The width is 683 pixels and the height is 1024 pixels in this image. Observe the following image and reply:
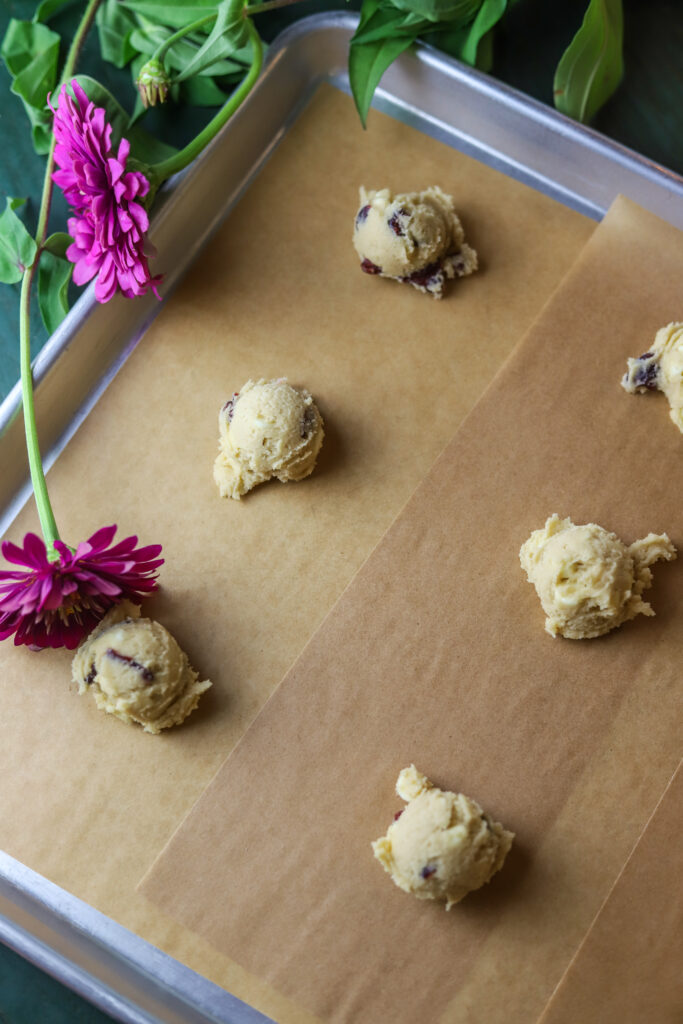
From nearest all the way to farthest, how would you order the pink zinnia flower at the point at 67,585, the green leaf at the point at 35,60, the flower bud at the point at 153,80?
the pink zinnia flower at the point at 67,585 < the flower bud at the point at 153,80 < the green leaf at the point at 35,60

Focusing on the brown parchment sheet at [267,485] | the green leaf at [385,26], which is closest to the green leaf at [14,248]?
the brown parchment sheet at [267,485]

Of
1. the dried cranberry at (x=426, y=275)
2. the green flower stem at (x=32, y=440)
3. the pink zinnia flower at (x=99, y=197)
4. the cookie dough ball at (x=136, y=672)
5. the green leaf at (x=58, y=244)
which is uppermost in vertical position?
the dried cranberry at (x=426, y=275)

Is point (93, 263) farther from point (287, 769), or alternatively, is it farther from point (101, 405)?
point (287, 769)

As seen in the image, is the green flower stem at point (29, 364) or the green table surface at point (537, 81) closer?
the green flower stem at point (29, 364)

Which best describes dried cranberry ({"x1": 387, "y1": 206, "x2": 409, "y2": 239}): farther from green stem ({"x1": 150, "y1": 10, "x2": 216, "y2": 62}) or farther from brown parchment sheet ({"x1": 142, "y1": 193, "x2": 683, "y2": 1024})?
green stem ({"x1": 150, "y1": 10, "x2": 216, "y2": 62})

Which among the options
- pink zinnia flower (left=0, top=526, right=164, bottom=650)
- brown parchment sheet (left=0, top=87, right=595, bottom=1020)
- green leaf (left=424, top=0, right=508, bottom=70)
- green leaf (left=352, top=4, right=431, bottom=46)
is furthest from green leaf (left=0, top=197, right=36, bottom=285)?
green leaf (left=424, top=0, right=508, bottom=70)

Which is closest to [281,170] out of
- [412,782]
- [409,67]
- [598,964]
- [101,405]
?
[409,67]

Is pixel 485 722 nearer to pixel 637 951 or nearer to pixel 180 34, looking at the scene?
pixel 637 951

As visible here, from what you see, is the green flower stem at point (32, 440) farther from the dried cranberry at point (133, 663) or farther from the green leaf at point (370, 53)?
the green leaf at point (370, 53)
